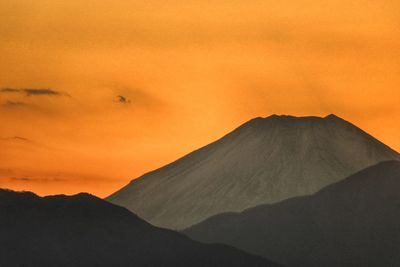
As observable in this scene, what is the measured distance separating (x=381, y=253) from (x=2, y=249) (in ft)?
309

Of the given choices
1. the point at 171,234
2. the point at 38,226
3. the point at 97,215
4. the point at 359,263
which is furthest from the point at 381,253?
the point at 38,226

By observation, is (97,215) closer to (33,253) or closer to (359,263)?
(33,253)

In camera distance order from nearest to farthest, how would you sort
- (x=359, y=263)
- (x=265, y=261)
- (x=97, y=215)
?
(x=97, y=215), (x=265, y=261), (x=359, y=263)

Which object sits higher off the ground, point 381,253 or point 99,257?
point 381,253

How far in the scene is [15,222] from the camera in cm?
14425

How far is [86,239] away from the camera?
147250mm

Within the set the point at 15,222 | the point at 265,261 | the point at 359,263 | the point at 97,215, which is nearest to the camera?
the point at 15,222

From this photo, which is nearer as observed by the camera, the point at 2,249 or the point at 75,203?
the point at 2,249

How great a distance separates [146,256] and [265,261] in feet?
101

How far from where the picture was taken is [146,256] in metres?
148

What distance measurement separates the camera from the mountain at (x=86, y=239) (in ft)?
448

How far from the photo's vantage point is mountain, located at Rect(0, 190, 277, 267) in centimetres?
13662

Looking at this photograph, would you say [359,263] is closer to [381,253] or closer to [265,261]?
[381,253]

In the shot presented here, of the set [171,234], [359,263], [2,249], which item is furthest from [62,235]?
[359,263]
